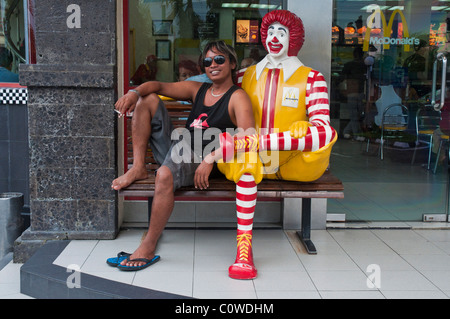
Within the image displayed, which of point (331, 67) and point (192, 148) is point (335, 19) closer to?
point (331, 67)

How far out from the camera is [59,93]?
4.02 meters

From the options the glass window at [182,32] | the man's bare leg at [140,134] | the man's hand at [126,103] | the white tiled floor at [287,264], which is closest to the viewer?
the white tiled floor at [287,264]

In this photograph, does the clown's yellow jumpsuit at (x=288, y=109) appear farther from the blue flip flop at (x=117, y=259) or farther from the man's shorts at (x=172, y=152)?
the blue flip flop at (x=117, y=259)

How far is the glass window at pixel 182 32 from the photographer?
14.9 feet

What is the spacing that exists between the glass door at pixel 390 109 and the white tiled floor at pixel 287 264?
39 centimetres

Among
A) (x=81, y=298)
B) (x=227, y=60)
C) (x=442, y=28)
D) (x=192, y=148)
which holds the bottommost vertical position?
(x=81, y=298)

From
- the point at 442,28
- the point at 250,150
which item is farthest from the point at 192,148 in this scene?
the point at 442,28

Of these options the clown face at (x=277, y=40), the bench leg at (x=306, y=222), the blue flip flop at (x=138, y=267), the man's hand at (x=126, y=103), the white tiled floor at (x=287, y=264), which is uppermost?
the clown face at (x=277, y=40)

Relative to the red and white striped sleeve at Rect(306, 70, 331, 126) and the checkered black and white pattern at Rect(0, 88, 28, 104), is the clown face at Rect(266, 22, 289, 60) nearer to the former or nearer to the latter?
the red and white striped sleeve at Rect(306, 70, 331, 126)

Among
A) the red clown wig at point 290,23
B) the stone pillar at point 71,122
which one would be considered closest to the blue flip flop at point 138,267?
the stone pillar at point 71,122

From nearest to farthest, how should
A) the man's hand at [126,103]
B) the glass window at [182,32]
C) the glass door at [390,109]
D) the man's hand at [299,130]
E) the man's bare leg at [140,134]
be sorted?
1. the man's hand at [299,130]
2. the man's hand at [126,103]
3. the man's bare leg at [140,134]
4. the glass window at [182,32]
5. the glass door at [390,109]

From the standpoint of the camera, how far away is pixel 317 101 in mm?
3736

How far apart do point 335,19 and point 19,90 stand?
121 inches

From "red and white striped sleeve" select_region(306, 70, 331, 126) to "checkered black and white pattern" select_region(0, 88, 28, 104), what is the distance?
9.49ft
